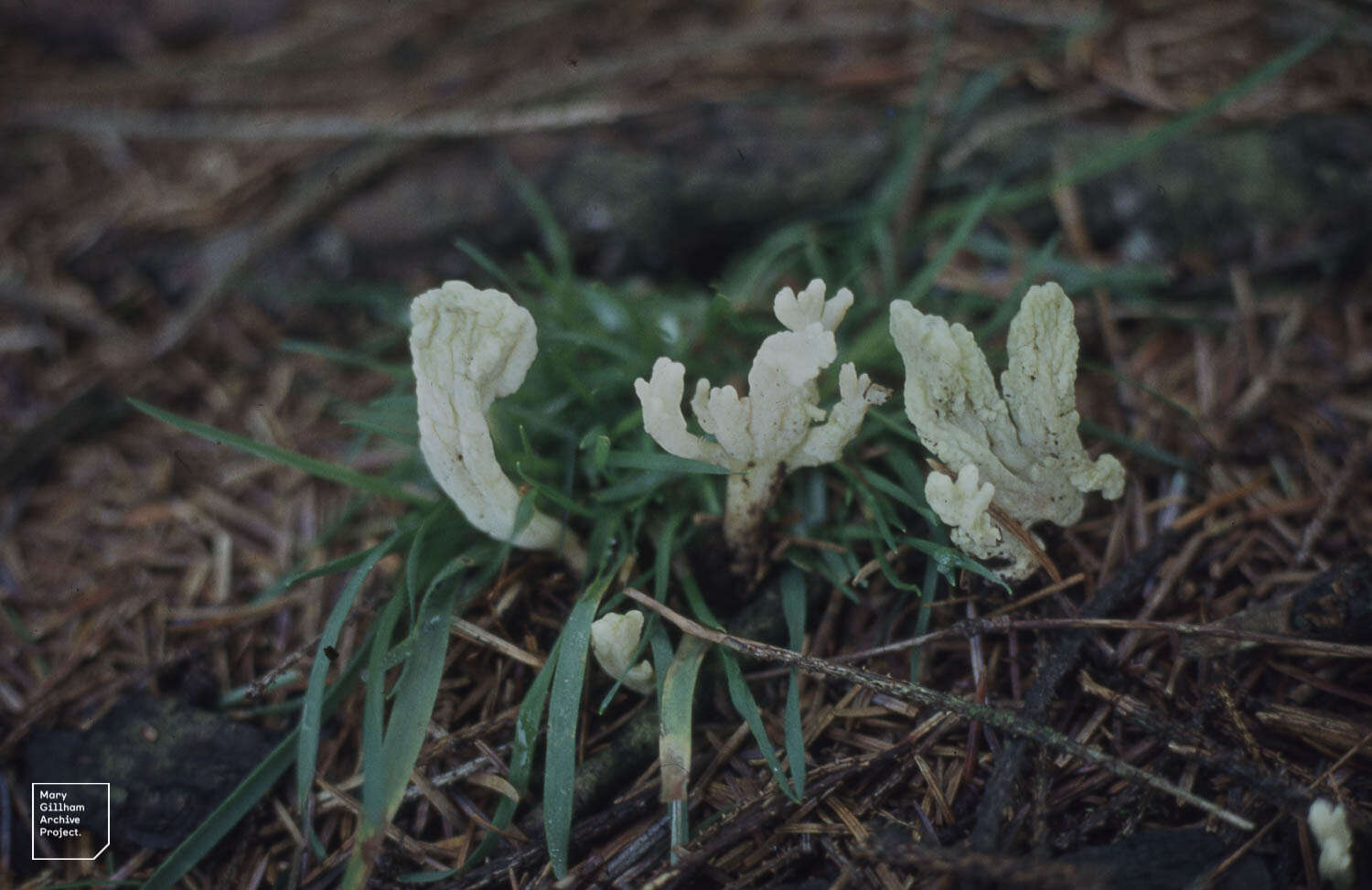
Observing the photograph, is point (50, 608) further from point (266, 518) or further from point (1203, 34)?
point (1203, 34)

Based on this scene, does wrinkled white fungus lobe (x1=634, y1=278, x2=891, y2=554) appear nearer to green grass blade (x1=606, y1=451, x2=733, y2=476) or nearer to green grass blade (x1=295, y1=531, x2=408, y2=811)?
green grass blade (x1=606, y1=451, x2=733, y2=476)

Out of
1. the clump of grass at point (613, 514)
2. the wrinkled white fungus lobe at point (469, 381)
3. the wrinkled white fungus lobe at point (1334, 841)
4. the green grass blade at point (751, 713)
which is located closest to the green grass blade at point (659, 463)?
the clump of grass at point (613, 514)

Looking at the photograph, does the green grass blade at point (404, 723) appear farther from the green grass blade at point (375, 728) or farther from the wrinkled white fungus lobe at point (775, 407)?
the wrinkled white fungus lobe at point (775, 407)

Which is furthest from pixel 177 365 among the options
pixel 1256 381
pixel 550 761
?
pixel 1256 381

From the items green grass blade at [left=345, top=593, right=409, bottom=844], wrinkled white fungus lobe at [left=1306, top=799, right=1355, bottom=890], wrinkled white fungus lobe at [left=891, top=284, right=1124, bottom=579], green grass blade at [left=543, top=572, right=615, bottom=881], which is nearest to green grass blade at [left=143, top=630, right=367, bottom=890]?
green grass blade at [left=345, top=593, right=409, bottom=844]

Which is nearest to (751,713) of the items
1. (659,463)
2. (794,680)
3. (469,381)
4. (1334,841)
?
(794,680)
